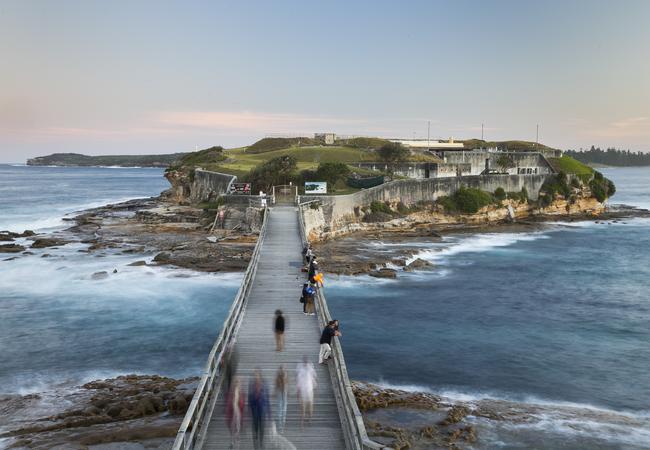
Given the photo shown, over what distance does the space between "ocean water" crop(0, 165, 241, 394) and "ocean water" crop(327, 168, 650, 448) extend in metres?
6.53

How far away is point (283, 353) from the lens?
15680mm

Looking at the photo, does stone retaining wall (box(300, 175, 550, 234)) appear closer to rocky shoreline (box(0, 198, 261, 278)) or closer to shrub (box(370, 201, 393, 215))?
shrub (box(370, 201, 393, 215))

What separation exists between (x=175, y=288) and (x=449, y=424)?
19.6 meters

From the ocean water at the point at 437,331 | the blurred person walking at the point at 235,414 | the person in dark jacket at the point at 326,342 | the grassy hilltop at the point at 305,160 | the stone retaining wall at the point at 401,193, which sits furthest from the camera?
the grassy hilltop at the point at 305,160

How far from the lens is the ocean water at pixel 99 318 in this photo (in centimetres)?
2175

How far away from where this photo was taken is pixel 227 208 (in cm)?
4722

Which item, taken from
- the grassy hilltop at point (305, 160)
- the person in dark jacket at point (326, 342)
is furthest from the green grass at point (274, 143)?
the person in dark jacket at point (326, 342)

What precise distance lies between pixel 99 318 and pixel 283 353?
1546 cm

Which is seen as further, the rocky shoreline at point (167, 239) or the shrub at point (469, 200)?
the shrub at point (469, 200)

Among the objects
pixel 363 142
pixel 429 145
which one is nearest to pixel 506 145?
pixel 429 145

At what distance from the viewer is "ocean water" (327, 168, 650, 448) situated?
18.6 meters

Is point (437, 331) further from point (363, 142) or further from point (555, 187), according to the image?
point (363, 142)

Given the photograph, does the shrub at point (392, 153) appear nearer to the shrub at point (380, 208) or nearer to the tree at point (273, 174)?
the shrub at point (380, 208)

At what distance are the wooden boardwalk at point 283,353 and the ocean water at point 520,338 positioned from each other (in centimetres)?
390
